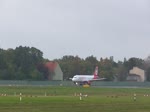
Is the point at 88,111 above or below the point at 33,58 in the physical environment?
below

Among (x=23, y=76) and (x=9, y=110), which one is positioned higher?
(x=23, y=76)

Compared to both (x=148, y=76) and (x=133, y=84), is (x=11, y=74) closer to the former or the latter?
(x=133, y=84)

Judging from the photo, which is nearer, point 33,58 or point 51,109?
point 51,109

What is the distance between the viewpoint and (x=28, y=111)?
3559 centimetres

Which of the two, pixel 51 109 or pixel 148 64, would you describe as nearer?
pixel 51 109

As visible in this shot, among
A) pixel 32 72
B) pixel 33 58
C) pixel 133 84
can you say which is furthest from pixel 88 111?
pixel 33 58

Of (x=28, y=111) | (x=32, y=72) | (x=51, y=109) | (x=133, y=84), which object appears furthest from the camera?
(x=32, y=72)

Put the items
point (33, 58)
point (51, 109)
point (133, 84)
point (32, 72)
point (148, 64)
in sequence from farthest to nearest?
point (148, 64) → point (33, 58) → point (32, 72) → point (133, 84) → point (51, 109)

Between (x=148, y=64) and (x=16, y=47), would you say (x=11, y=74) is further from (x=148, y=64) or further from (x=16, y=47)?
(x=148, y=64)

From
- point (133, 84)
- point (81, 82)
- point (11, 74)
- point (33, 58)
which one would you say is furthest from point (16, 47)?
point (133, 84)

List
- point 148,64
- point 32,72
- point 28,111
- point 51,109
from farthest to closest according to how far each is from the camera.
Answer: point 148,64 → point 32,72 → point 51,109 → point 28,111

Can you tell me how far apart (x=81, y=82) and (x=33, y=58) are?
26209 mm

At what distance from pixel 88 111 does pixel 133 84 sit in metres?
116

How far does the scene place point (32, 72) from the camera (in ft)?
537
